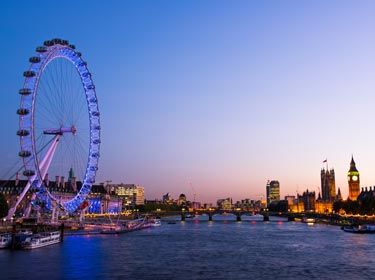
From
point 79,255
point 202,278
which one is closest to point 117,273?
point 202,278

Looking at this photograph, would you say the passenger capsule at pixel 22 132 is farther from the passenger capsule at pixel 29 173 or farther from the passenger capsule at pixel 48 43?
the passenger capsule at pixel 48 43

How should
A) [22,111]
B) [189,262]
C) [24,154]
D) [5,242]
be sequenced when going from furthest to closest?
[22,111] < [24,154] < [5,242] < [189,262]

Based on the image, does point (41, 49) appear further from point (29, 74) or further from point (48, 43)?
point (29, 74)

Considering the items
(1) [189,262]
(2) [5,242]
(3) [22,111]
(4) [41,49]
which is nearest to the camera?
(1) [189,262]

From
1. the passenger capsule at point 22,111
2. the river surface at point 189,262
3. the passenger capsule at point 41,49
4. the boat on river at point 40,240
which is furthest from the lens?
the passenger capsule at point 41,49

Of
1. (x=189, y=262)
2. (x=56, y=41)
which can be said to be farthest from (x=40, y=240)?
(x=56, y=41)

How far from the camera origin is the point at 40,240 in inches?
2549

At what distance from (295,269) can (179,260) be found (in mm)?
12270

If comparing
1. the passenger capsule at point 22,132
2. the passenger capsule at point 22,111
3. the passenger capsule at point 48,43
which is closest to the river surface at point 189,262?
the passenger capsule at point 22,132

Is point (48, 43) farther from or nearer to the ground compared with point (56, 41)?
nearer to the ground

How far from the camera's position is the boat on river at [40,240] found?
201ft

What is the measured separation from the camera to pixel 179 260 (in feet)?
175

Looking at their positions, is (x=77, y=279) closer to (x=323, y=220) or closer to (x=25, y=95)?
(x=25, y=95)

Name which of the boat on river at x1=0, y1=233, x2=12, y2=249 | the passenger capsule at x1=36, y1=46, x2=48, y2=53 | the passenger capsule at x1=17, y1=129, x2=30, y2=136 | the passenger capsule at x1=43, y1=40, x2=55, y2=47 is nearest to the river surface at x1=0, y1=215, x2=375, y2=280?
the boat on river at x1=0, y1=233, x2=12, y2=249
